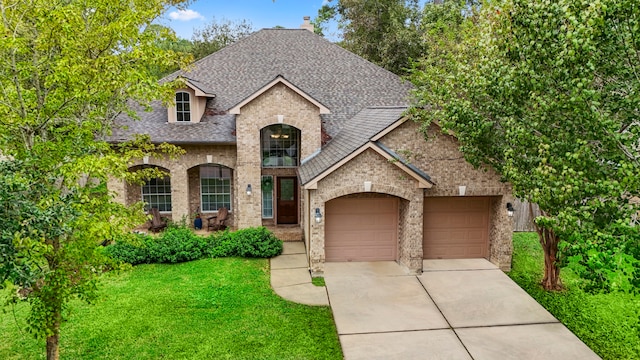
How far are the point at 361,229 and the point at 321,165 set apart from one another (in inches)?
97.0

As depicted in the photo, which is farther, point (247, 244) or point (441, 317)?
point (247, 244)

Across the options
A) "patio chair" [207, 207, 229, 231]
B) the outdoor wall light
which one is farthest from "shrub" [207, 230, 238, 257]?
the outdoor wall light

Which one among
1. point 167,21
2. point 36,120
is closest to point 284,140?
point 167,21

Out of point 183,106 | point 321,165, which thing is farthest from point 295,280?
point 183,106

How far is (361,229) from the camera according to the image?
13.4 metres

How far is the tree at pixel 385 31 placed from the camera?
27.3 m

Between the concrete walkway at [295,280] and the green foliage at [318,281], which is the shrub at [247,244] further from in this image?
the green foliage at [318,281]

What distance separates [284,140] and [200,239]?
478 centimetres

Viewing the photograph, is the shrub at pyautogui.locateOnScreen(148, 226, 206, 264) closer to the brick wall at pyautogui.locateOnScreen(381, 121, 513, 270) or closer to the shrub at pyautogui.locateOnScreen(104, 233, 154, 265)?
the shrub at pyautogui.locateOnScreen(104, 233, 154, 265)

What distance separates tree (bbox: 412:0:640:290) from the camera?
5.54 meters

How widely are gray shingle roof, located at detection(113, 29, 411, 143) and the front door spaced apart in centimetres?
257

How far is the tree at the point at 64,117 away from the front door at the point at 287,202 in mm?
8866

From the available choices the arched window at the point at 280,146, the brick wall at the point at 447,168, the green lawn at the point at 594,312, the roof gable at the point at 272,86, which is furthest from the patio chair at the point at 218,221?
the green lawn at the point at 594,312

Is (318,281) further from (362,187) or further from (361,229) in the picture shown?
(362,187)
